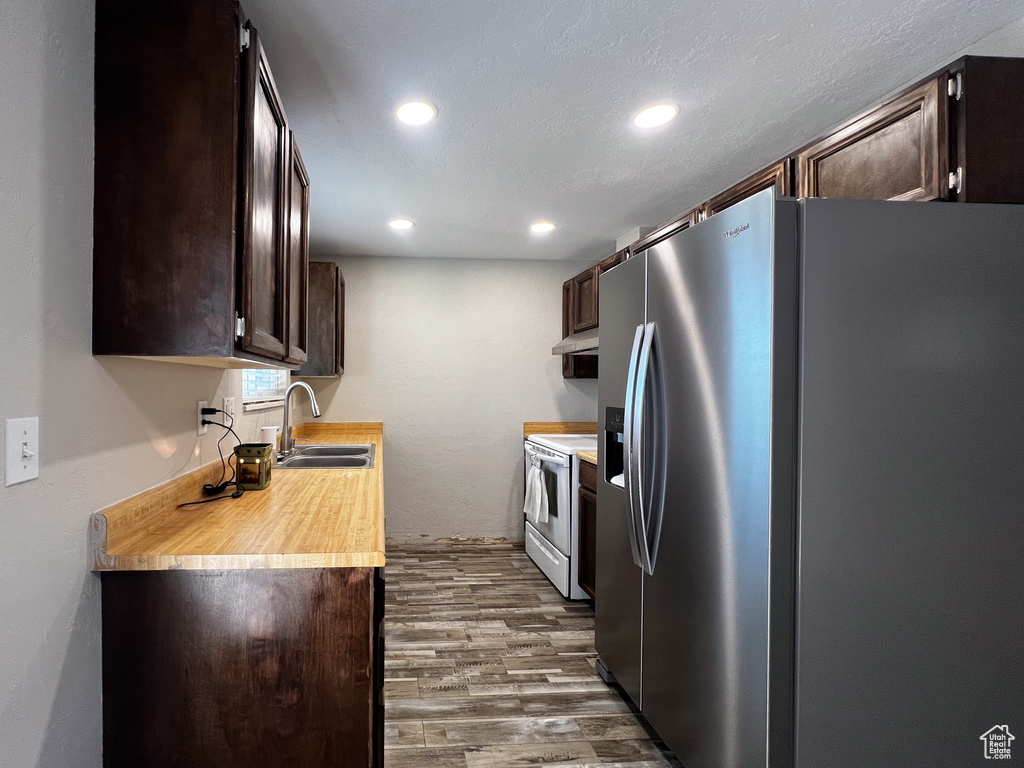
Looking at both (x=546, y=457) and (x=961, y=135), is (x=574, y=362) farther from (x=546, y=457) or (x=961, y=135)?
(x=961, y=135)

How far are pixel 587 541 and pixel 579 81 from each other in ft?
7.85

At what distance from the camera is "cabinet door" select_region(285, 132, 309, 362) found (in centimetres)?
202

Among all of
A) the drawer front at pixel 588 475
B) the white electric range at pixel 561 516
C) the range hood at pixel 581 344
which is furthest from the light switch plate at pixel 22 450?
the range hood at pixel 581 344

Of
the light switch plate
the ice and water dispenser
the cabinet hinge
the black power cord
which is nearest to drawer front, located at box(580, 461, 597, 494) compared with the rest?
the ice and water dispenser

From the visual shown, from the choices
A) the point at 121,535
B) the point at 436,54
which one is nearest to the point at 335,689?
the point at 121,535

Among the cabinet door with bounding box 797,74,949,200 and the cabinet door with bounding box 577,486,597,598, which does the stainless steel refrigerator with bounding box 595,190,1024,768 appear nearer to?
the cabinet door with bounding box 797,74,949,200

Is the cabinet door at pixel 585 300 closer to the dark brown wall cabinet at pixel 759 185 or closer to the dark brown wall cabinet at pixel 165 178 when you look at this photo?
the dark brown wall cabinet at pixel 759 185

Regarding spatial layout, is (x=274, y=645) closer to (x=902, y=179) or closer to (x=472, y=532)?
(x=902, y=179)

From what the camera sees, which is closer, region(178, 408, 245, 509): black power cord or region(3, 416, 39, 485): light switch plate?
region(3, 416, 39, 485): light switch plate

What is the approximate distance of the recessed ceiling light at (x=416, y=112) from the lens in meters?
2.16

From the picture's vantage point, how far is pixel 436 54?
1839 mm

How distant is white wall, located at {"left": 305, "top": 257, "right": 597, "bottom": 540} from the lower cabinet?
3.40 m

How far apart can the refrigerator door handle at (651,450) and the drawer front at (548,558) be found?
1683mm

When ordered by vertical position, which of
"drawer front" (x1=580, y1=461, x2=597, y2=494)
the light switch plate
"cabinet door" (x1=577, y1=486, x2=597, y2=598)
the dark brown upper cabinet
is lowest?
"cabinet door" (x1=577, y1=486, x2=597, y2=598)
